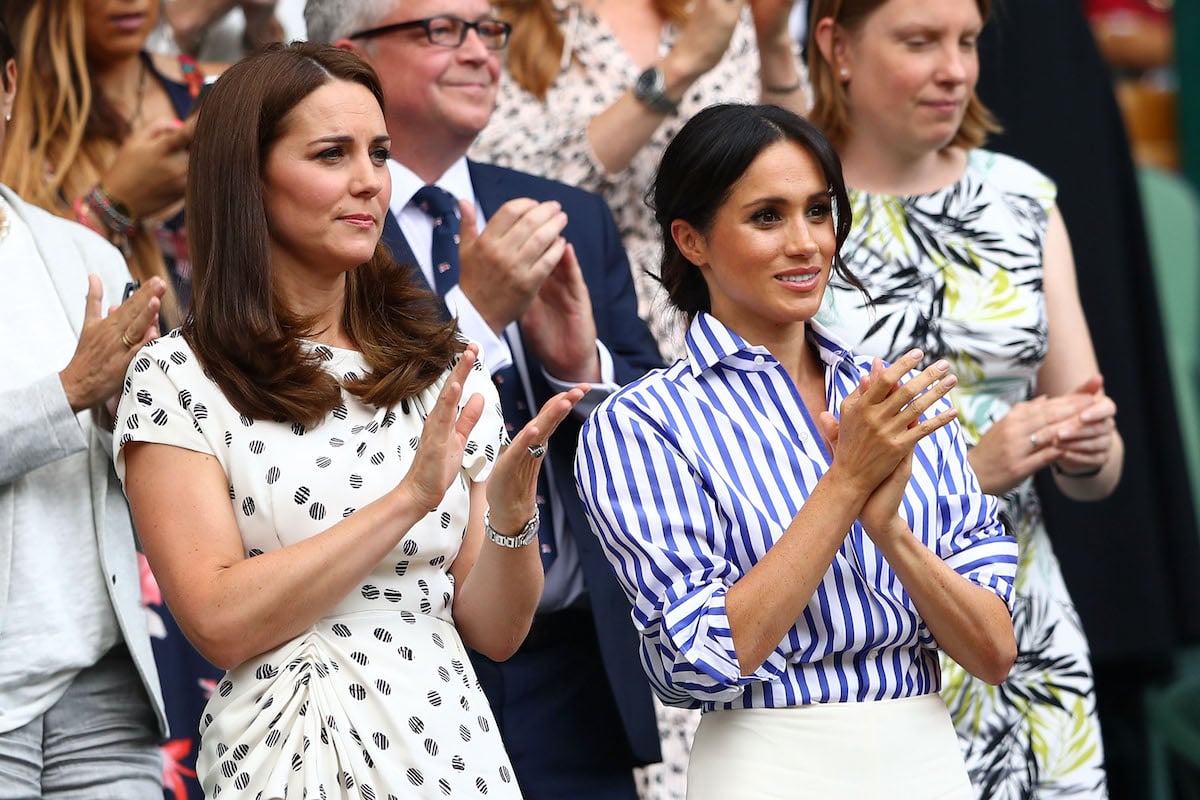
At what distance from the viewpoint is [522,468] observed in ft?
7.05

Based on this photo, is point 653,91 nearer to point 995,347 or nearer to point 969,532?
point 995,347

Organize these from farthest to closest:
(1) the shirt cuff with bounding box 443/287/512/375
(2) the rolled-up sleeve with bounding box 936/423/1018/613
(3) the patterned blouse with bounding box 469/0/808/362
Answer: (3) the patterned blouse with bounding box 469/0/808/362, (1) the shirt cuff with bounding box 443/287/512/375, (2) the rolled-up sleeve with bounding box 936/423/1018/613

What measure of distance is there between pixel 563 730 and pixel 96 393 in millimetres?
947

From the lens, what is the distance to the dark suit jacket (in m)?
2.78

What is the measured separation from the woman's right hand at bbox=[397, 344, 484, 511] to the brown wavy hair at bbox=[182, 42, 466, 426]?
18 centimetres

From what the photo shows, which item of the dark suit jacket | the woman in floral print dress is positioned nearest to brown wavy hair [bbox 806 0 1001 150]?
the woman in floral print dress

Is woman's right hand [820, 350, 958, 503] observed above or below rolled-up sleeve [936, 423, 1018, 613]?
above

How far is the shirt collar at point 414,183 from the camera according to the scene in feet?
9.55

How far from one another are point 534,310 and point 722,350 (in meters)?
0.56

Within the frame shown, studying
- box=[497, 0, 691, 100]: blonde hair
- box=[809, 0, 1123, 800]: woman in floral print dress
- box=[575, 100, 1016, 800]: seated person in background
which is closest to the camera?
box=[575, 100, 1016, 800]: seated person in background

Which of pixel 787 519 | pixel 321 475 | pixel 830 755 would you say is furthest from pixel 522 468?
pixel 830 755

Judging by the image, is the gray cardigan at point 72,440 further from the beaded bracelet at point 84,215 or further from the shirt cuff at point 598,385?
the shirt cuff at point 598,385

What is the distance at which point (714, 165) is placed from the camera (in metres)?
2.43

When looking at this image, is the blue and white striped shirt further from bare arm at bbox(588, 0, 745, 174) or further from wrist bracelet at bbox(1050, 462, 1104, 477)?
bare arm at bbox(588, 0, 745, 174)
